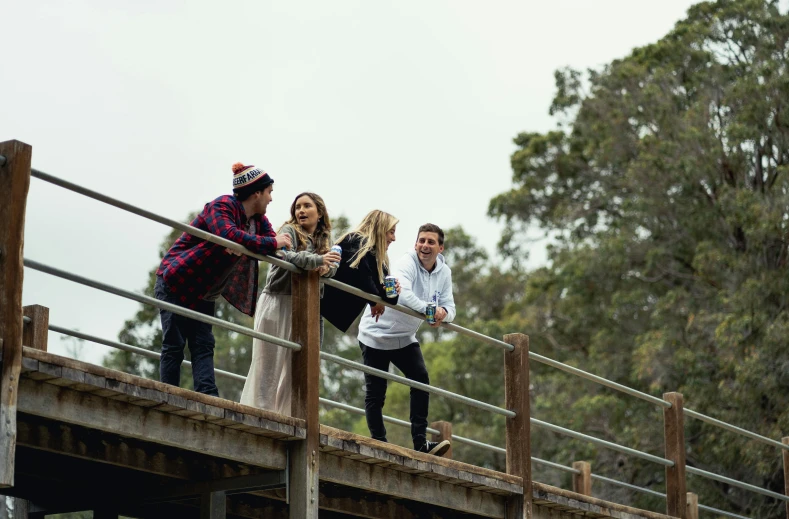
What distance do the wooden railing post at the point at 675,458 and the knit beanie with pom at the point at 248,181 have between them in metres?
4.37

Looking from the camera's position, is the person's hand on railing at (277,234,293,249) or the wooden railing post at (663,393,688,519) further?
the wooden railing post at (663,393,688,519)

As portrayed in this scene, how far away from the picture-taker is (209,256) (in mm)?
7574

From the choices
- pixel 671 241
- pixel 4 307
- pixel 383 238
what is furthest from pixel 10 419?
pixel 671 241

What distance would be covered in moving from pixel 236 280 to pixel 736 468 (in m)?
→ 17.1

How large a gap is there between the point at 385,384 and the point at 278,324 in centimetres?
113

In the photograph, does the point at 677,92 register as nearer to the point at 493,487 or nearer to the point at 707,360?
the point at 707,360

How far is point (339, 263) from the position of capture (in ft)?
26.5

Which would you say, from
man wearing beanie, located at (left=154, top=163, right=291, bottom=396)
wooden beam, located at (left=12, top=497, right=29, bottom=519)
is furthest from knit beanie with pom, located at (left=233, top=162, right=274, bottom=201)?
wooden beam, located at (left=12, top=497, right=29, bottom=519)

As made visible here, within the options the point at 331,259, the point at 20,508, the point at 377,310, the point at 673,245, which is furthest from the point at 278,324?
the point at 673,245

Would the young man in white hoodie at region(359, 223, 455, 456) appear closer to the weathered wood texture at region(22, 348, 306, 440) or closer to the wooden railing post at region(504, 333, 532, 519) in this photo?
the wooden railing post at region(504, 333, 532, 519)

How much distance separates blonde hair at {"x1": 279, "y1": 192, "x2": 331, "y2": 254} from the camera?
26.5ft

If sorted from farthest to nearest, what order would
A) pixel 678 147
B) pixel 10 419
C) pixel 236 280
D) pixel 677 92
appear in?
1. pixel 677 92
2. pixel 678 147
3. pixel 236 280
4. pixel 10 419

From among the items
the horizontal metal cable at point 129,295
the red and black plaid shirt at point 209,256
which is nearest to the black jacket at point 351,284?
the red and black plaid shirt at point 209,256

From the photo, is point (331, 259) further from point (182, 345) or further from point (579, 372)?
point (579, 372)
